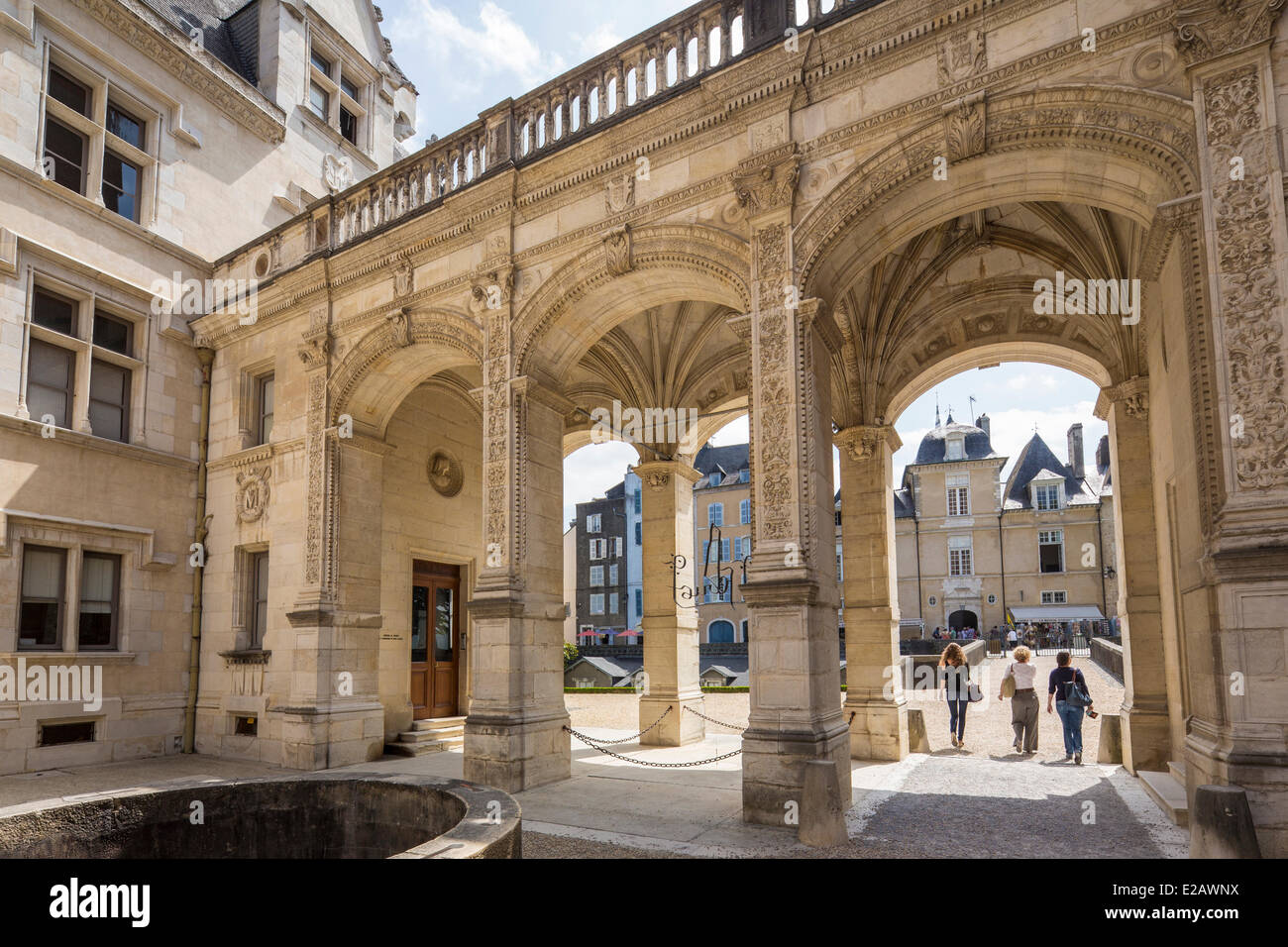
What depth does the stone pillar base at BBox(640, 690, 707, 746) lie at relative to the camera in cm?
1311

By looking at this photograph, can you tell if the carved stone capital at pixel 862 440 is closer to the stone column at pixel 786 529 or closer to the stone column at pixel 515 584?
the stone column at pixel 786 529

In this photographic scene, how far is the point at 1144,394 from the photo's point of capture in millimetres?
10008

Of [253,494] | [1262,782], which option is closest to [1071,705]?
[1262,782]

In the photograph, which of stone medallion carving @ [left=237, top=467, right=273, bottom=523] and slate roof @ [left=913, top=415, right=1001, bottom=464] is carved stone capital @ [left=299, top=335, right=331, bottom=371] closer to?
stone medallion carving @ [left=237, top=467, right=273, bottom=523]

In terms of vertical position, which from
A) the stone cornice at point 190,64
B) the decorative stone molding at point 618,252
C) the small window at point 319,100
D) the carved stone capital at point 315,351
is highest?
the small window at point 319,100

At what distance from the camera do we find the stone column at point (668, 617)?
1336 cm

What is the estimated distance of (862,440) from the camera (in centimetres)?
1210

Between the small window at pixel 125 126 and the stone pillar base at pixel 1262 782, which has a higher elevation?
the small window at pixel 125 126

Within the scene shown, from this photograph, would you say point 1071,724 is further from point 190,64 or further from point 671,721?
point 190,64

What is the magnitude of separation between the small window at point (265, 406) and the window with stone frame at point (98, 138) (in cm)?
321

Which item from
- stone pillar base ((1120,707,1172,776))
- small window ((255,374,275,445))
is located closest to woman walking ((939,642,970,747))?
stone pillar base ((1120,707,1172,776))

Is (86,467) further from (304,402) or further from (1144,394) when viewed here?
(1144,394)

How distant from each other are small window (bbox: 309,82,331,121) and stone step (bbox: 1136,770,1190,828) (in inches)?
743

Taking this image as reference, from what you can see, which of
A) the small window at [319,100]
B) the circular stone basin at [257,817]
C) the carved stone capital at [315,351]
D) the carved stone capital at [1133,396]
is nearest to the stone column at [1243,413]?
the carved stone capital at [1133,396]
